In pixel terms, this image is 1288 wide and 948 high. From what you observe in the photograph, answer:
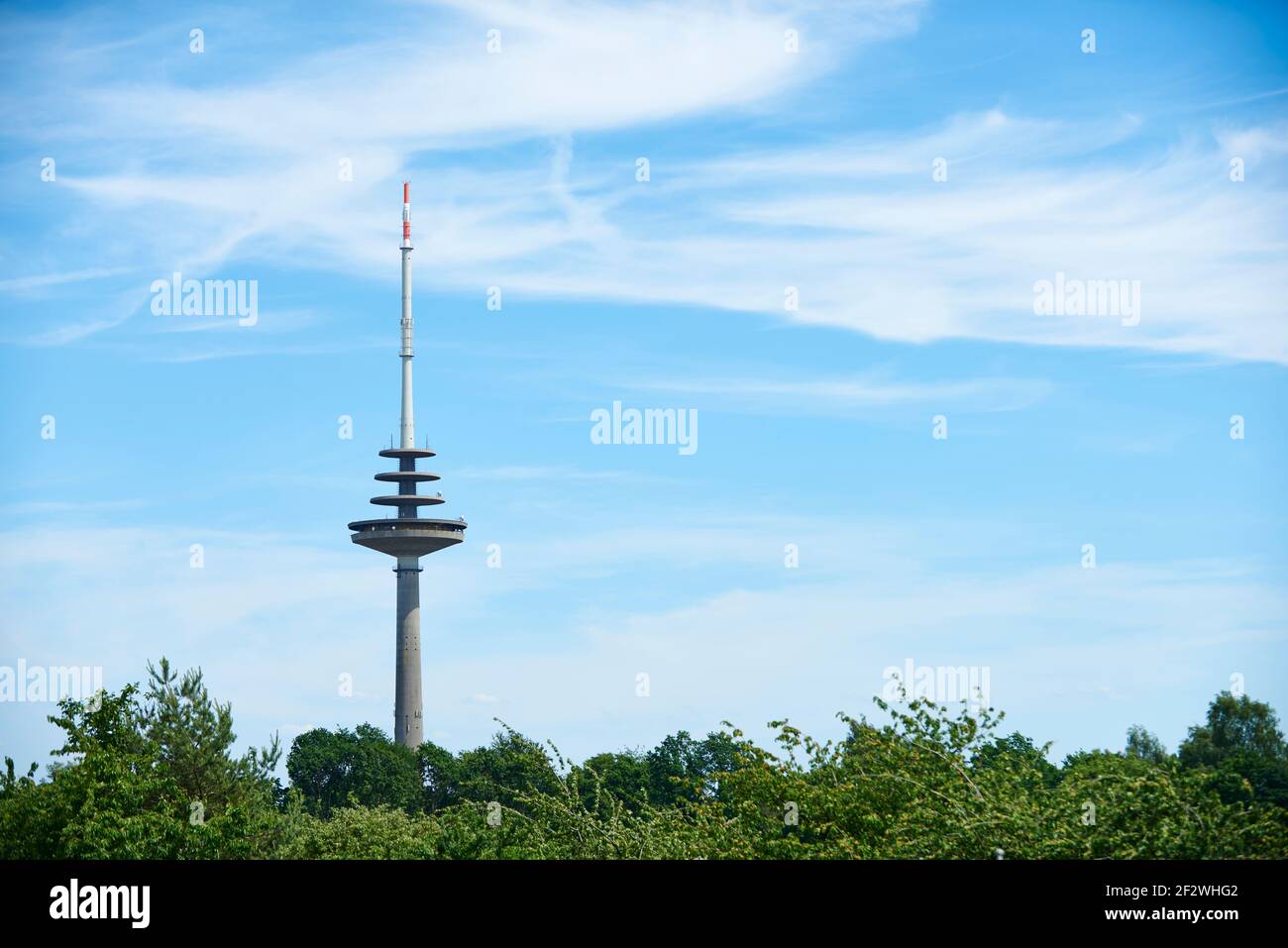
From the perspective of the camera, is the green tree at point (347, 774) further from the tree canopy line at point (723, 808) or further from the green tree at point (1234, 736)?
the green tree at point (1234, 736)

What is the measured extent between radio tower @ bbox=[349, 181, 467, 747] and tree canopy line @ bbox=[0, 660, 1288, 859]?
193 feet

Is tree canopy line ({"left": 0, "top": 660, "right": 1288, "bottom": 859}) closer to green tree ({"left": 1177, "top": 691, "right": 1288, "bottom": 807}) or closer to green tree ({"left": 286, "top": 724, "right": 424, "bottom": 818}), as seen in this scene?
green tree ({"left": 1177, "top": 691, "right": 1288, "bottom": 807})

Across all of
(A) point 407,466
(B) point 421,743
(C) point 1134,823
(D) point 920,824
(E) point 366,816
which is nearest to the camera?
(C) point 1134,823

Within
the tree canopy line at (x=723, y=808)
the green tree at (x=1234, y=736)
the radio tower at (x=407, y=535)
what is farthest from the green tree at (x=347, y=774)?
the green tree at (x=1234, y=736)

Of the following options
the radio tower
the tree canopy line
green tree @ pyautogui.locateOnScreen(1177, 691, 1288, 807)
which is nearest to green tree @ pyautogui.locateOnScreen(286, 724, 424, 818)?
the radio tower

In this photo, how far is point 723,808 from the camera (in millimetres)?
36781

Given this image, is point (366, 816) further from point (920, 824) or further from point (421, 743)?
point (421, 743)

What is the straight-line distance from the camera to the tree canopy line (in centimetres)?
2416

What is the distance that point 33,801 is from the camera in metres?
44.7

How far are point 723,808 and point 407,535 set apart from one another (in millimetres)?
104604
